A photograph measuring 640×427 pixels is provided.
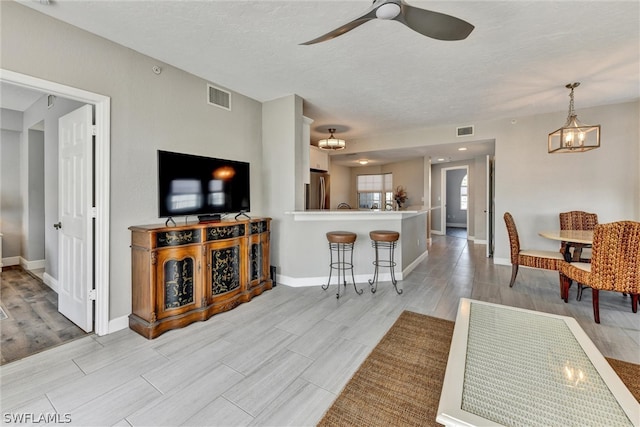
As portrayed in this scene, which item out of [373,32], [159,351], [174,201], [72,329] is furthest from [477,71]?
[72,329]

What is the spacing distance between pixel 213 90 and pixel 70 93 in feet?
4.85

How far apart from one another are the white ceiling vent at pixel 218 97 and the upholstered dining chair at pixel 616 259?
4.40 meters

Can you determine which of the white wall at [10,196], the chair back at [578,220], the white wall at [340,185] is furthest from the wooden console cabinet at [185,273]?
the white wall at [340,185]

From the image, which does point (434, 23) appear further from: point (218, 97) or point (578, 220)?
point (578, 220)

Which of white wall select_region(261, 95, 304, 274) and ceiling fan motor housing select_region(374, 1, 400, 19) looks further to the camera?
white wall select_region(261, 95, 304, 274)

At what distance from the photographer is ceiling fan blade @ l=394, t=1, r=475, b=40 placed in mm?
1645

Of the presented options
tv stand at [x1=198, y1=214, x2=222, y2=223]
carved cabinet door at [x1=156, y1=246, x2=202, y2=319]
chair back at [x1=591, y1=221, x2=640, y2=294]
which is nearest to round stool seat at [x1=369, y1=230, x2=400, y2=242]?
chair back at [x1=591, y1=221, x2=640, y2=294]

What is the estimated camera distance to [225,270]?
9.87 feet

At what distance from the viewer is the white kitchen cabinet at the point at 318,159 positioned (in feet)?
19.2

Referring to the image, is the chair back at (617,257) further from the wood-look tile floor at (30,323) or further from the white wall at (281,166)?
the wood-look tile floor at (30,323)

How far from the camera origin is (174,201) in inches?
112

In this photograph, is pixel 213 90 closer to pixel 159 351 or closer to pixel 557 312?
pixel 159 351

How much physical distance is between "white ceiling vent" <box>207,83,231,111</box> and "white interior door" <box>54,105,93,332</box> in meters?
1.29

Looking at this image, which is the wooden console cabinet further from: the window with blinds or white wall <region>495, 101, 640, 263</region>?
the window with blinds
